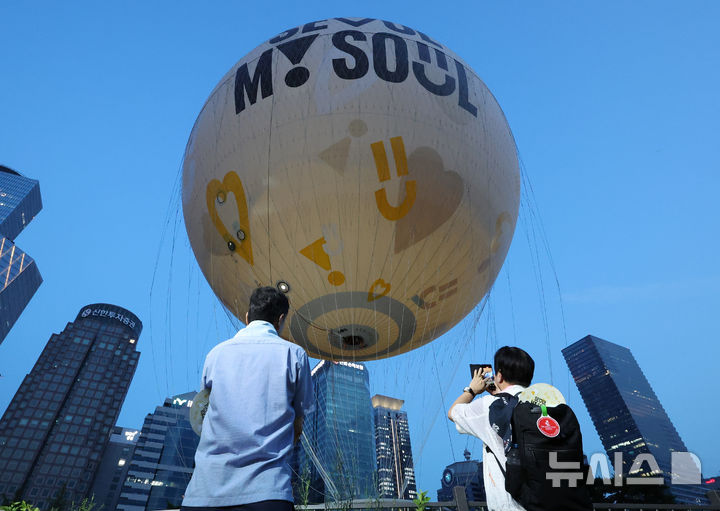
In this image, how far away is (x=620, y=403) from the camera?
528 feet

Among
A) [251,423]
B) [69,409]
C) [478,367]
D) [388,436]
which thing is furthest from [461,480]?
[251,423]

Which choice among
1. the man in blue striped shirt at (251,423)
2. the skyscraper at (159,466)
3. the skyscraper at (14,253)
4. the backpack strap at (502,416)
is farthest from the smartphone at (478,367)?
the skyscraper at (14,253)

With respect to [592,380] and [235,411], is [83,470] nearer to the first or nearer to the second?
[235,411]

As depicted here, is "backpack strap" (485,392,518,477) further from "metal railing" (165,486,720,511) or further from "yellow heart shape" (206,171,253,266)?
"yellow heart shape" (206,171,253,266)

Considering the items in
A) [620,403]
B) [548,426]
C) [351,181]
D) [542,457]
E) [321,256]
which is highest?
[620,403]

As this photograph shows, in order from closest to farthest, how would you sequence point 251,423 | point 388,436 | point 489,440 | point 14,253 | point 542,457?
point 251,423
point 542,457
point 489,440
point 14,253
point 388,436

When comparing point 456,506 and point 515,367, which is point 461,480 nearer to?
point 456,506

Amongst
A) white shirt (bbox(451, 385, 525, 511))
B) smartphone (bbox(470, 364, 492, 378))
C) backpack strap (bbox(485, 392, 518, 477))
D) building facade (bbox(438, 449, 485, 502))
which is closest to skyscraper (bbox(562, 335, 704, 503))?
building facade (bbox(438, 449, 485, 502))

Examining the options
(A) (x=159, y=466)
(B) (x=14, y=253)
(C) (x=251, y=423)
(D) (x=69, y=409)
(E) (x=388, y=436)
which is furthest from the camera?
(E) (x=388, y=436)

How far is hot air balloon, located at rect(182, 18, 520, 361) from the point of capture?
6.66m

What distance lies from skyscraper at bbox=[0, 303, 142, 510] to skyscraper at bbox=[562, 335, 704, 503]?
152437 mm

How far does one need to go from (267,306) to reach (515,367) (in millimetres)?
1735

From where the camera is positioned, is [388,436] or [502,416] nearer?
[502,416]

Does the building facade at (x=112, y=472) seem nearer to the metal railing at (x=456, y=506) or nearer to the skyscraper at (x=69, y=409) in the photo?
the skyscraper at (x=69, y=409)
